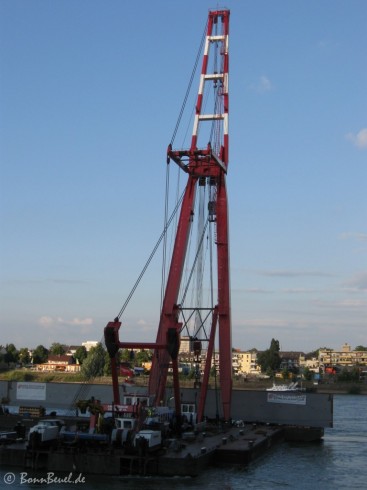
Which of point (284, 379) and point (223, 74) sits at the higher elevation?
point (223, 74)

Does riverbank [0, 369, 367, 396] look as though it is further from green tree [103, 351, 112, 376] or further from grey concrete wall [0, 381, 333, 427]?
grey concrete wall [0, 381, 333, 427]

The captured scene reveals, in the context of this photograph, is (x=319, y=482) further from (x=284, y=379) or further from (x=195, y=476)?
(x=284, y=379)

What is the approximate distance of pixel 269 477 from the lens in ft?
77.6

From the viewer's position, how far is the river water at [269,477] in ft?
70.2

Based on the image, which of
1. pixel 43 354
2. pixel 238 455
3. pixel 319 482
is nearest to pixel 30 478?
pixel 238 455

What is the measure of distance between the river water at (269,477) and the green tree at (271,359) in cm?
8592

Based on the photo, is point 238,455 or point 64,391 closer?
point 238,455

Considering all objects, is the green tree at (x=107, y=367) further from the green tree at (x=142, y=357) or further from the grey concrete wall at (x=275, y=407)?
the grey concrete wall at (x=275, y=407)

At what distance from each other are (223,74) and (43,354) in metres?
99.9

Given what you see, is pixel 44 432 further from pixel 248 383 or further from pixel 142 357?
pixel 142 357

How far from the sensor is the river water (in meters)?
21.4

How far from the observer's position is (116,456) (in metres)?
22.2

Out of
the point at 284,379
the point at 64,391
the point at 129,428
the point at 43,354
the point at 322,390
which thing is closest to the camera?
the point at 129,428

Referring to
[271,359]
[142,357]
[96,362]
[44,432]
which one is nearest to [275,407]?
[44,432]
